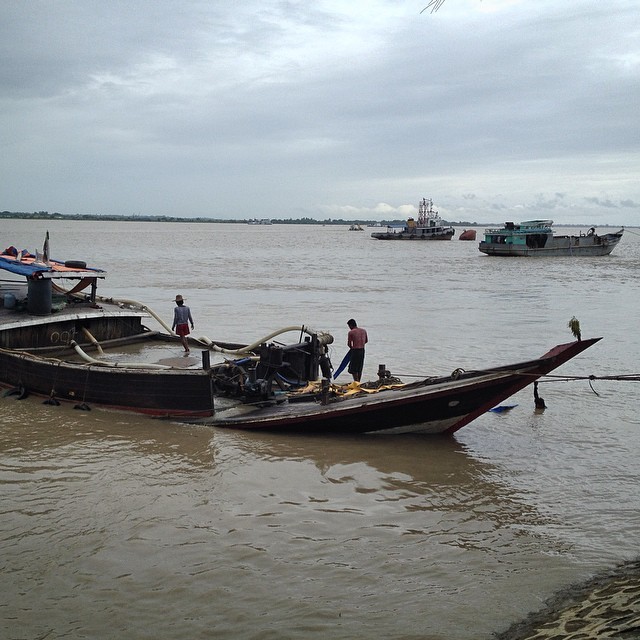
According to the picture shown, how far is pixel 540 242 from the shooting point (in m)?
55.0

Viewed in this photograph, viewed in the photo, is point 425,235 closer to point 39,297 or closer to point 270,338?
point 39,297

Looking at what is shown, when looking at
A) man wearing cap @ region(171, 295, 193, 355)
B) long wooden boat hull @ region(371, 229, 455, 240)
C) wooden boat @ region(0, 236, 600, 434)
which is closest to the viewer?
wooden boat @ region(0, 236, 600, 434)

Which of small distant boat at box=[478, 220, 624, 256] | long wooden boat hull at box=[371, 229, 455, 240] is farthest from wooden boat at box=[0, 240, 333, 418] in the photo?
long wooden boat hull at box=[371, 229, 455, 240]

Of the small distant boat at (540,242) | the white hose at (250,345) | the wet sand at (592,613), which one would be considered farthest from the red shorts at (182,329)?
the small distant boat at (540,242)

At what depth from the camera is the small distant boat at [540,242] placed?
54.9 m

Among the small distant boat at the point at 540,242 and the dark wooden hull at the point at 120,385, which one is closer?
the dark wooden hull at the point at 120,385

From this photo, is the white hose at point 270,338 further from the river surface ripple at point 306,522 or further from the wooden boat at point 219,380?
the river surface ripple at point 306,522

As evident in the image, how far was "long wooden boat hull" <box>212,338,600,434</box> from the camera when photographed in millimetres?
7828

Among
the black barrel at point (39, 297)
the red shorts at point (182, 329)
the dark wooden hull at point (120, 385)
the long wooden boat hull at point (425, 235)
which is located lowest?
the dark wooden hull at point (120, 385)

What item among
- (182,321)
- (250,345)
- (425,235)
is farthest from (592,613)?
(425,235)

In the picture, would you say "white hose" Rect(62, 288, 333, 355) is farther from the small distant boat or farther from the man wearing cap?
the small distant boat

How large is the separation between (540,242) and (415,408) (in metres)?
50.5

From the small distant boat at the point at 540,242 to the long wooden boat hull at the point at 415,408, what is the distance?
162ft

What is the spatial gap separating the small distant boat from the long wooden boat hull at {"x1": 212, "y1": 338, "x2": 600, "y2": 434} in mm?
49402
